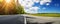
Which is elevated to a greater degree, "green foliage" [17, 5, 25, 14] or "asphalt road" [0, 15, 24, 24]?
"green foliage" [17, 5, 25, 14]

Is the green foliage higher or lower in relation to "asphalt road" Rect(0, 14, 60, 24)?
higher

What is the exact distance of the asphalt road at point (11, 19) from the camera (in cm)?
99

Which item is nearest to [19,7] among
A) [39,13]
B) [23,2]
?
[23,2]

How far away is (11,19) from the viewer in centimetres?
100

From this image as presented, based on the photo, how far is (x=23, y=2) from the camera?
1007mm

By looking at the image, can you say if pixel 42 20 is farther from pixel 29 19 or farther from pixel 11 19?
pixel 11 19

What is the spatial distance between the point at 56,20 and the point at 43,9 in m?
0.13

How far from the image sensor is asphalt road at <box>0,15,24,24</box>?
3.26ft

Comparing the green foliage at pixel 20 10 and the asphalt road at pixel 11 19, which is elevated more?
the green foliage at pixel 20 10

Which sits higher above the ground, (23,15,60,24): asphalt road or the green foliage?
the green foliage

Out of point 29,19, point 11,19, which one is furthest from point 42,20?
point 11,19

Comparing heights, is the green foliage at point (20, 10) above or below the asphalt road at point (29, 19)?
above

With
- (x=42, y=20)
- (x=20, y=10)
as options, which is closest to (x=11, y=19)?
(x=20, y=10)

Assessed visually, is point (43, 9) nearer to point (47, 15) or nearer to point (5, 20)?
point (47, 15)
